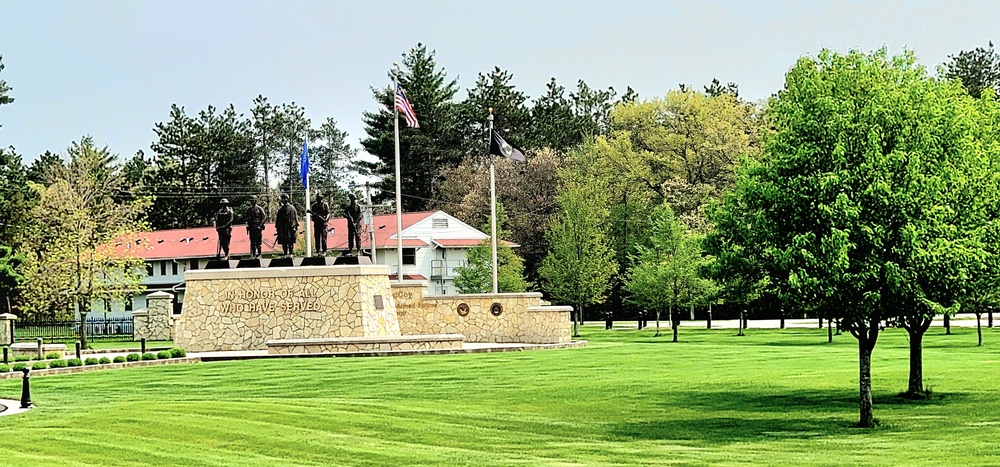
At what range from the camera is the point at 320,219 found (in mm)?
40750

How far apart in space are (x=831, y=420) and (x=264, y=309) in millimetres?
22406

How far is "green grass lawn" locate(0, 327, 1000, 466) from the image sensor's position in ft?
55.5

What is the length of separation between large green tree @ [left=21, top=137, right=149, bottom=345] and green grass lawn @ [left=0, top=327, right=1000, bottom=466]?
19.4 metres

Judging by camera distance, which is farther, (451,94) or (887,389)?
(451,94)

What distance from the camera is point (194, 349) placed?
40156mm

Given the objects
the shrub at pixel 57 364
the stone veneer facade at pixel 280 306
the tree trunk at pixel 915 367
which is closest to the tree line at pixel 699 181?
the tree trunk at pixel 915 367

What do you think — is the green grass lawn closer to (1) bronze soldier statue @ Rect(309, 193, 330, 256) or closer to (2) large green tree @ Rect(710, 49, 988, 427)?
(2) large green tree @ Rect(710, 49, 988, 427)

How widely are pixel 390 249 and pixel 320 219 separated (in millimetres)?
40482

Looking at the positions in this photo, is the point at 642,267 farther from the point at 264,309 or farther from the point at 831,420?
the point at 831,420

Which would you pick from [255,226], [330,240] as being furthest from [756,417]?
[330,240]

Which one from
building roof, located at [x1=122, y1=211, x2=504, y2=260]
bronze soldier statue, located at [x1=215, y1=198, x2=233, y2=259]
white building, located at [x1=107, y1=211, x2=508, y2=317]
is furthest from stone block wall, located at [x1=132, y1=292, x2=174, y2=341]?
white building, located at [x1=107, y1=211, x2=508, y2=317]

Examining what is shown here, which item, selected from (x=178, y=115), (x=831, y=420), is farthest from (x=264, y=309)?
(x=178, y=115)

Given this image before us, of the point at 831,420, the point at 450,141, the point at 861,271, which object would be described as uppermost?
the point at 450,141

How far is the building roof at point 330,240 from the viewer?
8044cm
